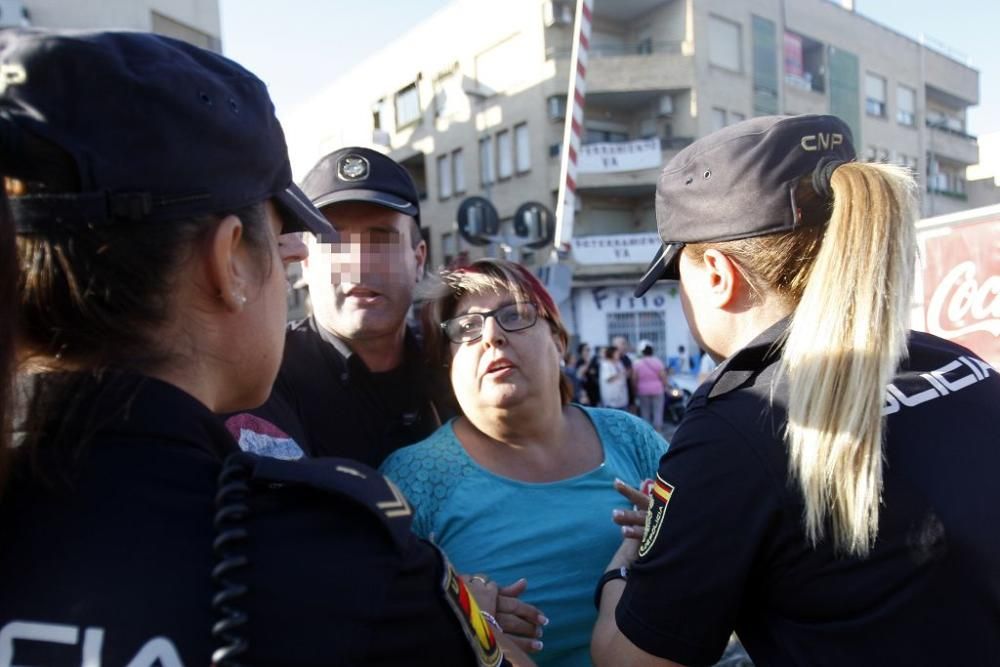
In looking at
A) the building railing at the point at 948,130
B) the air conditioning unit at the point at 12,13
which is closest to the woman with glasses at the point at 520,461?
the air conditioning unit at the point at 12,13

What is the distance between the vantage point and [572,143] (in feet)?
20.4

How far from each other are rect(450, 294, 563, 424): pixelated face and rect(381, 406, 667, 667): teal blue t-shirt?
169 millimetres

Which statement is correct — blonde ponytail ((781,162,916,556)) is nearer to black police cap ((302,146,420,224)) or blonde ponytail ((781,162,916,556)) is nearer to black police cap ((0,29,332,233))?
black police cap ((0,29,332,233))

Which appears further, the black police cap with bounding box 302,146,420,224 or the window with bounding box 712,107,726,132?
the window with bounding box 712,107,726,132

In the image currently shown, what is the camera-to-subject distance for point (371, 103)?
29688 mm

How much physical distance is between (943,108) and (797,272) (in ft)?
123

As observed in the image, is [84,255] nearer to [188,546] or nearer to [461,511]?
[188,546]

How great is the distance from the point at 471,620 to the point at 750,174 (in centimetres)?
101

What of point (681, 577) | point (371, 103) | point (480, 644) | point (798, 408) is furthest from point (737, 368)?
point (371, 103)

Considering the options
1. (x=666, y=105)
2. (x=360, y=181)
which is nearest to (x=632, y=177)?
(x=666, y=105)

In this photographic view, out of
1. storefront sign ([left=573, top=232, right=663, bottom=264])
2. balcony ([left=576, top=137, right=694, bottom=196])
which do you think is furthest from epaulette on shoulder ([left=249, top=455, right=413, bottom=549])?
storefront sign ([left=573, top=232, right=663, bottom=264])

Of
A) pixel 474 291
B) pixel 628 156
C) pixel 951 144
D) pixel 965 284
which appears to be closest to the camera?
pixel 474 291

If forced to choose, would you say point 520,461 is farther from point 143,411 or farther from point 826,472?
point 143,411

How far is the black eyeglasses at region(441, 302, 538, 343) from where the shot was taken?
2.32 metres
